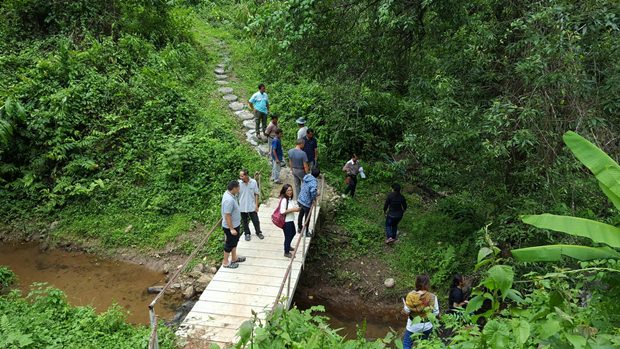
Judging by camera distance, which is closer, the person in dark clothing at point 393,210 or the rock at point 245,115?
the person in dark clothing at point 393,210

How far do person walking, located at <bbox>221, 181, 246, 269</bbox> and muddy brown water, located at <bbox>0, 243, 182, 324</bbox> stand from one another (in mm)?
1585

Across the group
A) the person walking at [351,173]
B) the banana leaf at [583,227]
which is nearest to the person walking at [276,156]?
the person walking at [351,173]

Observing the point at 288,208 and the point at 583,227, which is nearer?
the point at 583,227

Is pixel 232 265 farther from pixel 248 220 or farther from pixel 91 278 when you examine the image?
pixel 91 278

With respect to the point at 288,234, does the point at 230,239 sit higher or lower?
higher

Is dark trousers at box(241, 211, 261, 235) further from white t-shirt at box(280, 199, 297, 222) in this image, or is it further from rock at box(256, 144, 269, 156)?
rock at box(256, 144, 269, 156)

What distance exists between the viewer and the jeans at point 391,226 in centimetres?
1073

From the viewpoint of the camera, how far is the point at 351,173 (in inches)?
463

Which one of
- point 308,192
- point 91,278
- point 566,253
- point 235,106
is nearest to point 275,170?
point 308,192

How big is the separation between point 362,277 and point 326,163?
3.59 m

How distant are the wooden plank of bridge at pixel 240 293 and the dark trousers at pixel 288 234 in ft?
0.71

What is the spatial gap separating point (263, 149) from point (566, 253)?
9529 millimetres

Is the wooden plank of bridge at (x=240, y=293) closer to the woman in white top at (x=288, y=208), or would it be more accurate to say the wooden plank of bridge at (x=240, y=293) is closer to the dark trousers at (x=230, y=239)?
the dark trousers at (x=230, y=239)

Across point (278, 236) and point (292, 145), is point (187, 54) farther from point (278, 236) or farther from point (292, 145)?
point (278, 236)
